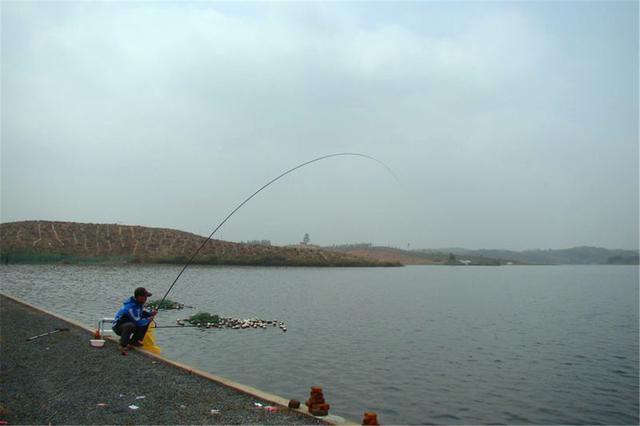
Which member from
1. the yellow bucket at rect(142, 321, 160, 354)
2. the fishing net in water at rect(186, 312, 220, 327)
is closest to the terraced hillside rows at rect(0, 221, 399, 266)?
the fishing net in water at rect(186, 312, 220, 327)

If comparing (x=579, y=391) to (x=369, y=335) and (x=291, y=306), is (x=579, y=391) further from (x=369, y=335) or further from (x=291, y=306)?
(x=291, y=306)

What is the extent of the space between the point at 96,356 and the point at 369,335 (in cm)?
1175

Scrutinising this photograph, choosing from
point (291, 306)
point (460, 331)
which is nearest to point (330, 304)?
point (291, 306)

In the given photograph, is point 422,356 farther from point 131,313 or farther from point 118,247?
point 118,247

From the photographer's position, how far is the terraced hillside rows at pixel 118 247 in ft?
230

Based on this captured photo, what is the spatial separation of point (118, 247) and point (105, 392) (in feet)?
253

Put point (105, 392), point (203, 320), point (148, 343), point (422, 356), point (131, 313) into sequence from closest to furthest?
point (105, 392)
point (131, 313)
point (148, 343)
point (422, 356)
point (203, 320)

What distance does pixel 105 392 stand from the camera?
848 cm

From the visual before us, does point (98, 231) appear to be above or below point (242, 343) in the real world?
above

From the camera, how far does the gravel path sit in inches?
286

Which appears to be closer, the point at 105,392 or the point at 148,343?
the point at 105,392

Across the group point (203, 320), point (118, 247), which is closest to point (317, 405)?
point (203, 320)

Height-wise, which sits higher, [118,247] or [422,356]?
[118,247]

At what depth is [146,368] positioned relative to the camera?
34.1 feet
